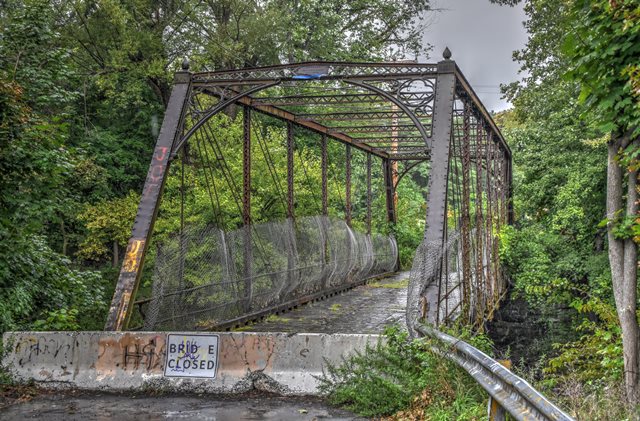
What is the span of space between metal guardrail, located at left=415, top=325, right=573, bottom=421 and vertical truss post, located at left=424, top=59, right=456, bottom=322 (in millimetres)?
3336

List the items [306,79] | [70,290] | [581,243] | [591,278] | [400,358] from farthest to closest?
[581,243] → [591,278] → [70,290] → [306,79] → [400,358]

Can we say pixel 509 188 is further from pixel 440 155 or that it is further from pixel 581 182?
pixel 440 155

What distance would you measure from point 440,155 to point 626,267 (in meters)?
3.34

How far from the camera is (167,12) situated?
28969 mm

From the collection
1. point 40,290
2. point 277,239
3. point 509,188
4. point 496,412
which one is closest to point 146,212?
point 40,290

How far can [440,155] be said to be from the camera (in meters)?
11.5

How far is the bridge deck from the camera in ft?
46.1

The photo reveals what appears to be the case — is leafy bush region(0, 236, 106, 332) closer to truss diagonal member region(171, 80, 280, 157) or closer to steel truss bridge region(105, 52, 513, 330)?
→ steel truss bridge region(105, 52, 513, 330)

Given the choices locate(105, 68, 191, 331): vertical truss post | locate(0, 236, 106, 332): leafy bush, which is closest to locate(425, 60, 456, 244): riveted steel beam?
locate(105, 68, 191, 331): vertical truss post

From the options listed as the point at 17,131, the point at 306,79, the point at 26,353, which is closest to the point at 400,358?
the point at 26,353

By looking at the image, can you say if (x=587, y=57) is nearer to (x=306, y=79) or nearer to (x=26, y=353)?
(x=306, y=79)

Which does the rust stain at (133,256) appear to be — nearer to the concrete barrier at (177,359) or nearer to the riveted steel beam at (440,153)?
the concrete barrier at (177,359)

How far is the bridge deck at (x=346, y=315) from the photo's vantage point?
14039mm

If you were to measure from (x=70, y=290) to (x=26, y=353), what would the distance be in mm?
4936
